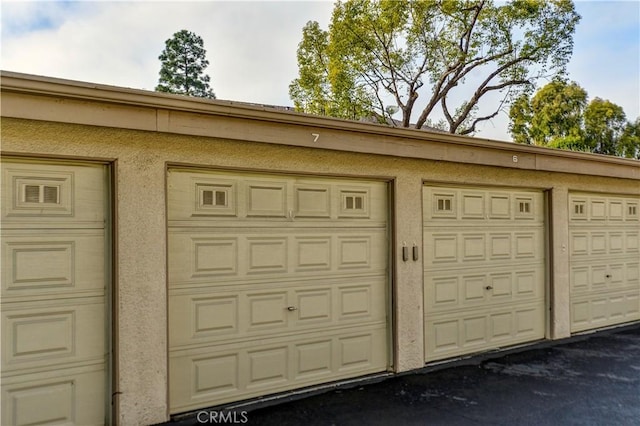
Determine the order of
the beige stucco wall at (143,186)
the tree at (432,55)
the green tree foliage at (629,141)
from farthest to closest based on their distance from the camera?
the green tree foliage at (629,141) < the tree at (432,55) < the beige stucco wall at (143,186)

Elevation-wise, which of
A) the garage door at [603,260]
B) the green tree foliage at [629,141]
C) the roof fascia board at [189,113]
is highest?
the green tree foliage at [629,141]

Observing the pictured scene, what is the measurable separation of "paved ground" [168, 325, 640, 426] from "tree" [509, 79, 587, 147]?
17.5 m

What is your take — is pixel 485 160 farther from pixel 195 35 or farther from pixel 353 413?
pixel 195 35

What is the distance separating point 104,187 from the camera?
4062 mm

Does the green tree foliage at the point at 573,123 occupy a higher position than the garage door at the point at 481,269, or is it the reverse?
the green tree foliage at the point at 573,123

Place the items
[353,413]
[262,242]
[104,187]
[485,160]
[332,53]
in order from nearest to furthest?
[104,187] < [353,413] < [262,242] < [485,160] < [332,53]

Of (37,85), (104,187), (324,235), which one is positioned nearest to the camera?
(37,85)

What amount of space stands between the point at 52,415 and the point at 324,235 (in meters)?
2.96

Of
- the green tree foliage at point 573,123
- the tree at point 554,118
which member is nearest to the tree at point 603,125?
the green tree foliage at point 573,123

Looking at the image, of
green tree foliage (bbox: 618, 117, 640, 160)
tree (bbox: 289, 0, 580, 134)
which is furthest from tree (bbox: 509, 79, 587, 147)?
green tree foliage (bbox: 618, 117, 640, 160)

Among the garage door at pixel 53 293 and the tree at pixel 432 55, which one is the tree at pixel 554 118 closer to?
the tree at pixel 432 55

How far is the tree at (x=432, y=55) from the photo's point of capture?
1834 cm

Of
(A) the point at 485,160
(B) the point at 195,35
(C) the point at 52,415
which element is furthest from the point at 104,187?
(B) the point at 195,35

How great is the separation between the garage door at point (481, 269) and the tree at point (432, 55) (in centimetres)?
1366
